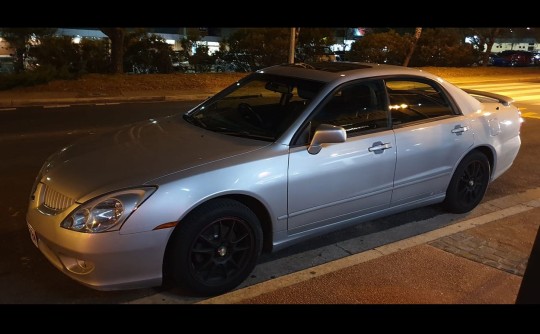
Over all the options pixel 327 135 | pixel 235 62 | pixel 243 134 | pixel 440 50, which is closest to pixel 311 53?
pixel 235 62

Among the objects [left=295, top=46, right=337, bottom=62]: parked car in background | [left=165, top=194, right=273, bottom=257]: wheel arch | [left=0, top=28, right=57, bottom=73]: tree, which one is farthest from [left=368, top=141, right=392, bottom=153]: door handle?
[left=295, top=46, right=337, bottom=62]: parked car in background

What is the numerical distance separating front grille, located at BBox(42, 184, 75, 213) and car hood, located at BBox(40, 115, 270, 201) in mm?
35

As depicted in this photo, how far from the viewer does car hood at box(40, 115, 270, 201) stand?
3180mm

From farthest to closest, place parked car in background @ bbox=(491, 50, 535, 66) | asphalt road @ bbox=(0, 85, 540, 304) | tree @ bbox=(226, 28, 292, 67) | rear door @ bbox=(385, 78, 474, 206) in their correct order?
parked car in background @ bbox=(491, 50, 535, 66)
tree @ bbox=(226, 28, 292, 67)
rear door @ bbox=(385, 78, 474, 206)
asphalt road @ bbox=(0, 85, 540, 304)

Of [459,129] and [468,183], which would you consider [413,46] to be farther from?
[459,129]

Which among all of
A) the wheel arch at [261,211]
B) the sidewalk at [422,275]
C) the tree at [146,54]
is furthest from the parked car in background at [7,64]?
the sidewalk at [422,275]

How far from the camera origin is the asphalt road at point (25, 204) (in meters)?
3.38

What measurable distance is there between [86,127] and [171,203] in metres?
6.51

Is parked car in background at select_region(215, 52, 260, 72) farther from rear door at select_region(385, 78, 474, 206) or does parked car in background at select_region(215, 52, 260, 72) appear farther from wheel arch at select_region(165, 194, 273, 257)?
wheel arch at select_region(165, 194, 273, 257)

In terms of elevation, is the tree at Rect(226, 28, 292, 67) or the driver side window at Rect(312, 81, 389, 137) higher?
the tree at Rect(226, 28, 292, 67)

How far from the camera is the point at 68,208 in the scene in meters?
3.07

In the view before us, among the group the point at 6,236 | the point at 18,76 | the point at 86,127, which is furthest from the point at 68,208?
the point at 18,76

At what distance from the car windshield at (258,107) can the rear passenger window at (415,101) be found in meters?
0.79
